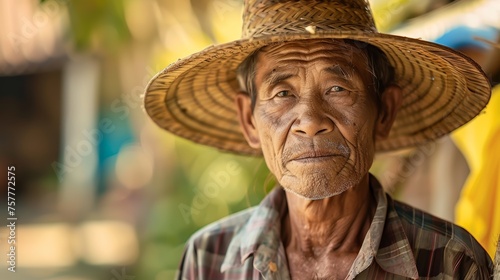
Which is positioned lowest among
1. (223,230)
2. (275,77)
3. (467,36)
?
(223,230)

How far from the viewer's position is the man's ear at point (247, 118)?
8.40ft

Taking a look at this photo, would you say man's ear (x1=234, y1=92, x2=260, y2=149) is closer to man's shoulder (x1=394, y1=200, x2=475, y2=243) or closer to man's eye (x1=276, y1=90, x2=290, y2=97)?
man's eye (x1=276, y1=90, x2=290, y2=97)

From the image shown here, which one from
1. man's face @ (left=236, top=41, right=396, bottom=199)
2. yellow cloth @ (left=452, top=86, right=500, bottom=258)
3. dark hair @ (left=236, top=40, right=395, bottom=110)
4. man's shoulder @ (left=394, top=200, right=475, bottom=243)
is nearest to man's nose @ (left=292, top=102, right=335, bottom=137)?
man's face @ (left=236, top=41, right=396, bottom=199)

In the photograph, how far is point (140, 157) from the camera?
5.02m

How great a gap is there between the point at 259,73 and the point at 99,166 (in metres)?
3.62

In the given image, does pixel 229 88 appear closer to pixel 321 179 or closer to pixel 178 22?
pixel 321 179

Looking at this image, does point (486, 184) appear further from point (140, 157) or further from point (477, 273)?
point (140, 157)

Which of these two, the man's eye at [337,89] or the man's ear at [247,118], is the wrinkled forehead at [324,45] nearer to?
the man's eye at [337,89]

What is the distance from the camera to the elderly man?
2.23m

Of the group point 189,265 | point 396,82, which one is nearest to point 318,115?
point 396,82

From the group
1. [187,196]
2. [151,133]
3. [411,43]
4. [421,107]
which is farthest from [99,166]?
[411,43]

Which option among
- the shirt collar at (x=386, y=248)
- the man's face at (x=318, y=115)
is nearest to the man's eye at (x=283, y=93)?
the man's face at (x=318, y=115)

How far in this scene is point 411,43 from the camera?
2174 millimetres

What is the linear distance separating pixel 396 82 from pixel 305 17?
22.5 inches
